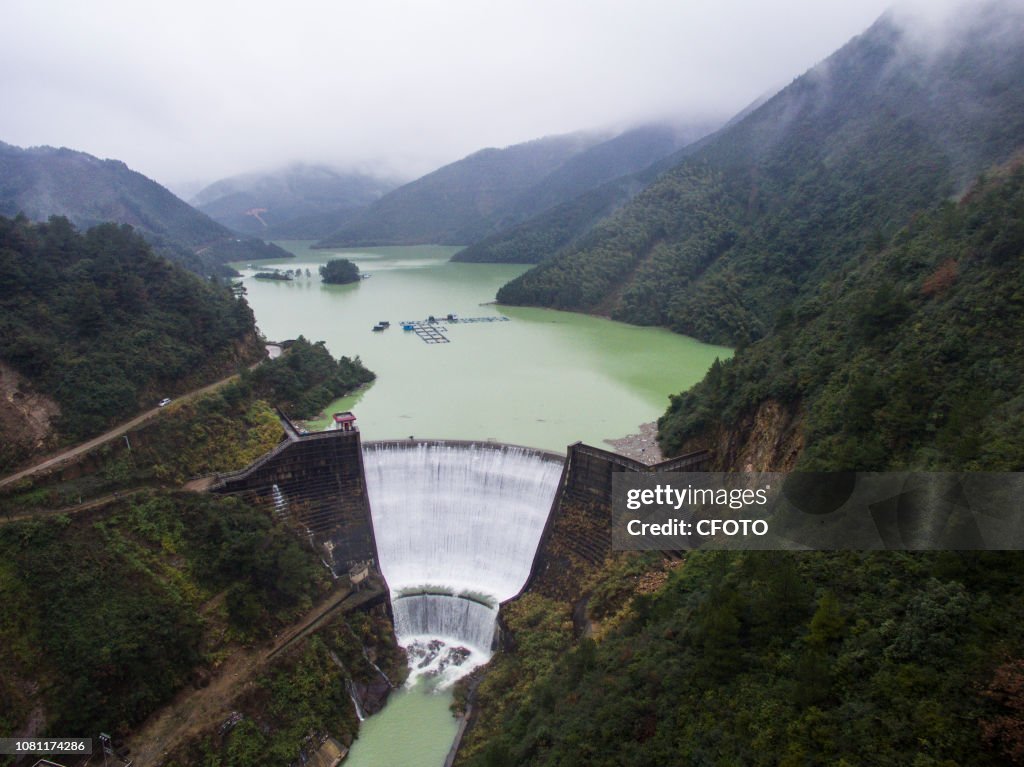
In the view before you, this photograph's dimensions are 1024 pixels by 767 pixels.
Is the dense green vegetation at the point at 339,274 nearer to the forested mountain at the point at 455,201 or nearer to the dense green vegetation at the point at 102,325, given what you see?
the dense green vegetation at the point at 102,325

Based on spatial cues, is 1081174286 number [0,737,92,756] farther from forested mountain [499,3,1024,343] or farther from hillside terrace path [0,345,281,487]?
forested mountain [499,3,1024,343]

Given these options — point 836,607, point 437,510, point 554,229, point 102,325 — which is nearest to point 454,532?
point 437,510

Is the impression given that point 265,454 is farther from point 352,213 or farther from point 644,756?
point 352,213

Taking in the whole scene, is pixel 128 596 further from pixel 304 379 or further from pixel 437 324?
pixel 437 324

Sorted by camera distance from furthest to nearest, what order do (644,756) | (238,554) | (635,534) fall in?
(635,534), (238,554), (644,756)

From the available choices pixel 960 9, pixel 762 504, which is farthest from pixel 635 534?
pixel 960 9

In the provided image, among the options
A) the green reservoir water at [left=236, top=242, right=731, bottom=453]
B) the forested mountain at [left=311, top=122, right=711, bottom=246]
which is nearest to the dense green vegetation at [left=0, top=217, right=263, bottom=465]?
the green reservoir water at [left=236, top=242, right=731, bottom=453]
